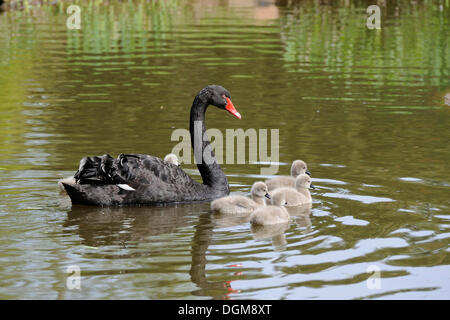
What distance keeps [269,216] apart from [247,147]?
13.5 ft

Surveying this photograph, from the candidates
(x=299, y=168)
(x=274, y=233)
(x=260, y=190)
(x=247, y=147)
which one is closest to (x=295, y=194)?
(x=260, y=190)

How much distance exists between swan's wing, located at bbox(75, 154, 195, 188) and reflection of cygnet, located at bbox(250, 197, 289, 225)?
128cm

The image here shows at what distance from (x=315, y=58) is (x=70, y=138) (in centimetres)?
952

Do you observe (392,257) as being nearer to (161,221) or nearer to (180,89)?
(161,221)

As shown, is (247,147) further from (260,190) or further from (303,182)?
(260,190)

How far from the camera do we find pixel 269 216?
294 inches

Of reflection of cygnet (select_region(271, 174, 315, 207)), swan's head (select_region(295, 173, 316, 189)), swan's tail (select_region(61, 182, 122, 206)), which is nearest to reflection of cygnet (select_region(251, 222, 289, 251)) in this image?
reflection of cygnet (select_region(271, 174, 315, 207))

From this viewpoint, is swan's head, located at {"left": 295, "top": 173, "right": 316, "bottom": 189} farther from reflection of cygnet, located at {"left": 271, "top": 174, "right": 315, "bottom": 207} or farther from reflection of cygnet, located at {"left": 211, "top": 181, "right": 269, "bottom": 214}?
reflection of cygnet, located at {"left": 211, "top": 181, "right": 269, "bottom": 214}

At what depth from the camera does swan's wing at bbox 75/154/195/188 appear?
27.0 feet

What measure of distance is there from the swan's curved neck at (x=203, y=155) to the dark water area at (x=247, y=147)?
13.9 inches

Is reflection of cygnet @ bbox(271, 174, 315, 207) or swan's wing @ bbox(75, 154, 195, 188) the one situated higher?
swan's wing @ bbox(75, 154, 195, 188)
